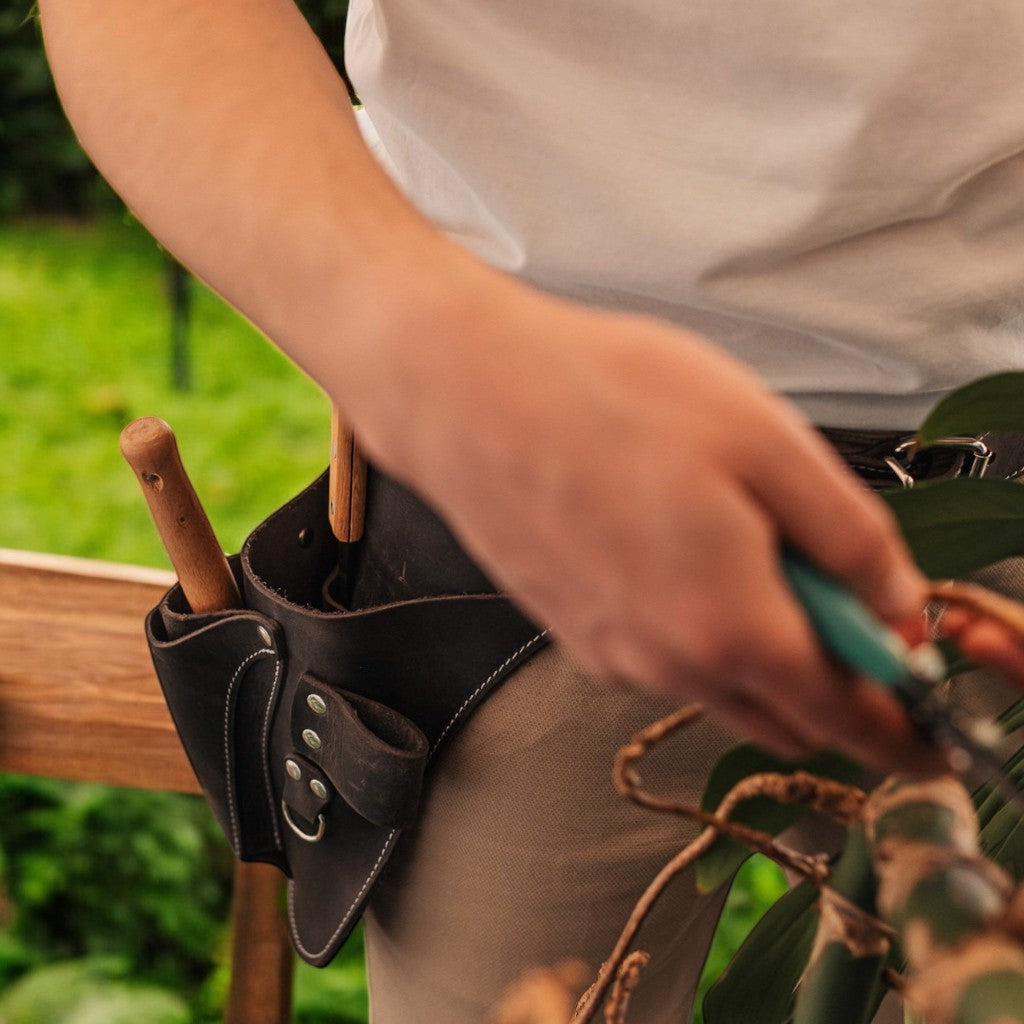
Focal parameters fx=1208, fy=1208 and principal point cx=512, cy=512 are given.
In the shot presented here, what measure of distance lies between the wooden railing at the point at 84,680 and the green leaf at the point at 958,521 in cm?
79

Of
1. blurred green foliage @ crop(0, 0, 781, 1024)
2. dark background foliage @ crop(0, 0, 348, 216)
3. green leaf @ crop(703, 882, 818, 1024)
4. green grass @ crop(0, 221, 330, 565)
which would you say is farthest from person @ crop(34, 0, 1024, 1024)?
dark background foliage @ crop(0, 0, 348, 216)

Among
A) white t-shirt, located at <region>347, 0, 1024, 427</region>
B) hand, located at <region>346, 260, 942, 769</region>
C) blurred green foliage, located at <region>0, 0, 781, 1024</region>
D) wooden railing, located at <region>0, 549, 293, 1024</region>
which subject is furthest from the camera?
blurred green foliage, located at <region>0, 0, 781, 1024</region>

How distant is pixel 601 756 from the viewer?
60 cm

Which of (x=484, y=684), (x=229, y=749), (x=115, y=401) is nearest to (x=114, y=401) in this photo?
(x=115, y=401)

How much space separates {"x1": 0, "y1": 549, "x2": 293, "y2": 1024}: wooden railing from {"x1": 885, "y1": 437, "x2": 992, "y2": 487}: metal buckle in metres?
0.71

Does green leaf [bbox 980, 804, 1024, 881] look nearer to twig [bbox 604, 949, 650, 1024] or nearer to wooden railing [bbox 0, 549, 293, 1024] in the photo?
twig [bbox 604, 949, 650, 1024]

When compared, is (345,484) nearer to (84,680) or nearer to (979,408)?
(979,408)

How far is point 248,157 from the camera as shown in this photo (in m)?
0.35

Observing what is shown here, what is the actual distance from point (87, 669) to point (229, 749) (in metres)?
0.47

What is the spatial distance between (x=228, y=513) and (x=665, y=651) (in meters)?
1.83

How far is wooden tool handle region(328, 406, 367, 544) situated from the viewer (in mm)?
625

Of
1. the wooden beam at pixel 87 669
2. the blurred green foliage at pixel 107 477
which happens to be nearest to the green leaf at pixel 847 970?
the wooden beam at pixel 87 669

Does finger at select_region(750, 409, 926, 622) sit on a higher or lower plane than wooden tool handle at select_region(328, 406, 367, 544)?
higher

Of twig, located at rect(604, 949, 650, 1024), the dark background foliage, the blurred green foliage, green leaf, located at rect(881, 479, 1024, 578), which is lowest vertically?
the blurred green foliage
